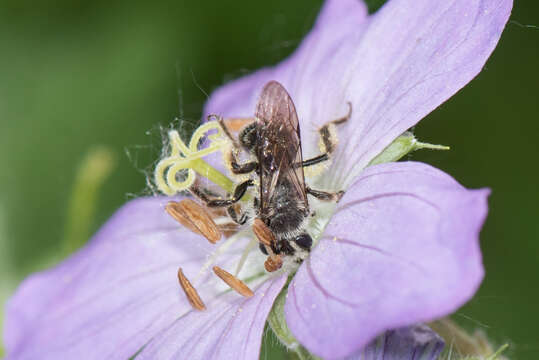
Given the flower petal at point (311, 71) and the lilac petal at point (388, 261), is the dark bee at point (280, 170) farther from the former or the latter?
the flower petal at point (311, 71)

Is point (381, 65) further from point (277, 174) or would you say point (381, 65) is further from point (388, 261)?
point (388, 261)

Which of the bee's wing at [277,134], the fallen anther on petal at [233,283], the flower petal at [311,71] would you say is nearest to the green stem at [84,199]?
the flower petal at [311,71]

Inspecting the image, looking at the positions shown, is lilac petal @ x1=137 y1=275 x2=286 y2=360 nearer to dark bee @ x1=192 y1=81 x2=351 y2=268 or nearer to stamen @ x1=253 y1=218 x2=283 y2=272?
stamen @ x1=253 y1=218 x2=283 y2=272

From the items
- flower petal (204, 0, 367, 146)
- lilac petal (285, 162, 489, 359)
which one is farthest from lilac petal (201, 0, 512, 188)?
lilac petal (285, 162, 489, 359)

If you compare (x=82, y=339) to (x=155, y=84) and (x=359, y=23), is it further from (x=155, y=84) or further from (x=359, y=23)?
(x=155, y=84)

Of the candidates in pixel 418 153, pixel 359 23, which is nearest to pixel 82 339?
pixel 359 23

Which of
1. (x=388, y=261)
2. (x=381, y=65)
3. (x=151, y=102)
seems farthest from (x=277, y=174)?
(x=151, y=102)
